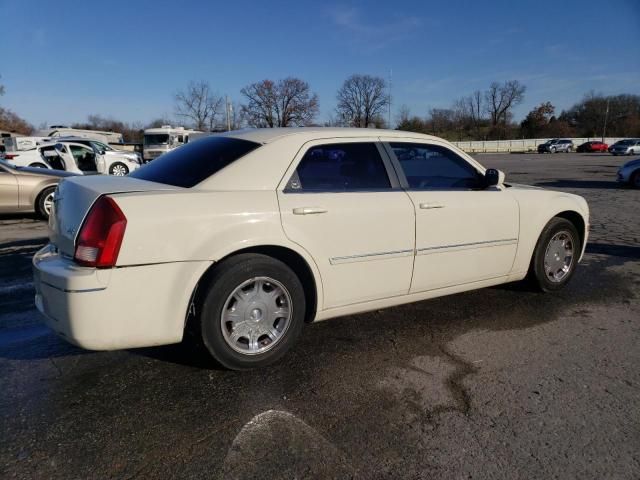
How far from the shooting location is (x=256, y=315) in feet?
9.69

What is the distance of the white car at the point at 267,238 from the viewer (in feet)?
8.34

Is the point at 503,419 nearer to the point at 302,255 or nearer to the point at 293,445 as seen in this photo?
the point at 293,445

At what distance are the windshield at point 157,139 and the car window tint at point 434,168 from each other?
27647 millimetres

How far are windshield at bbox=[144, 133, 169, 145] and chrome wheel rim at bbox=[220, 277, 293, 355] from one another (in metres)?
28.3

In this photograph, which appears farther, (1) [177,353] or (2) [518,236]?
(2) [518,236]

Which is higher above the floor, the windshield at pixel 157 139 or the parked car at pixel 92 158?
the windshield at pixel 157 139

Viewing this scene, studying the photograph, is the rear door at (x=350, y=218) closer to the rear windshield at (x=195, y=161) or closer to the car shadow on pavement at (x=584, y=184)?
the rear windshield at (x=195, y=161)

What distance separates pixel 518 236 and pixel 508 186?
51cm

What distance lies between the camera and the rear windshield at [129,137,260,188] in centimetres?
305

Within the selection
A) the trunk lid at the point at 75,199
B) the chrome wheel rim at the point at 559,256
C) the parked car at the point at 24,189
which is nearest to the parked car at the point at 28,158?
the parked car at the point at 24,189

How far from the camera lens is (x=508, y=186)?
4.30 metres

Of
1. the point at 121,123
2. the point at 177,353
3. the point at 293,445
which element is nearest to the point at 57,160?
the point at 177,353

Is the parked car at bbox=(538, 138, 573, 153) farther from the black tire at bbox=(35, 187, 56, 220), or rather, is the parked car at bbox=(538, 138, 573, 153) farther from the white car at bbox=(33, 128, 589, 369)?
the white car at bbox=(33, 128, 589, 369)

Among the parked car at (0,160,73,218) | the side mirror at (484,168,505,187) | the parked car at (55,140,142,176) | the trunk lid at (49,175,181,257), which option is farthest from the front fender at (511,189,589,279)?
the parked car at (55,140,142,176)
